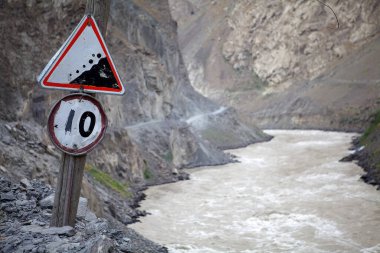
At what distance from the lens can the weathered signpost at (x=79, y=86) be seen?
4.13 meters

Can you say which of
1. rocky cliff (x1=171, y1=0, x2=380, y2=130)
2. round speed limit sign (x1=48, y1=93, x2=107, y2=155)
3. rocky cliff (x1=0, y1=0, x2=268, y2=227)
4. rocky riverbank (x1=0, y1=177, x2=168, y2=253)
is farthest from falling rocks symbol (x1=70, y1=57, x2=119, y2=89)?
rocky cliff (x1=171, y1=0, x2=380, y2=130)

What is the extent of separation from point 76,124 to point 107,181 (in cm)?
2448

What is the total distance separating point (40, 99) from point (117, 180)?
938cm

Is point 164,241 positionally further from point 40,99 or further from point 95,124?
point 95,124

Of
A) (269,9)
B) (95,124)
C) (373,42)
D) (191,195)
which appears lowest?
(191,195)

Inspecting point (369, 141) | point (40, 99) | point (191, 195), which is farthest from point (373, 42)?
point (40, 99)

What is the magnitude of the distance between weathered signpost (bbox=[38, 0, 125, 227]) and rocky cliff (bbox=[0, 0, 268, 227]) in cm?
866

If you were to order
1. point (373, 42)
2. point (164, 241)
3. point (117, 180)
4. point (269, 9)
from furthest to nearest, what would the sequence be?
point (269, 9)
point (373, 42)
point (117, 180)
point (164, 241)

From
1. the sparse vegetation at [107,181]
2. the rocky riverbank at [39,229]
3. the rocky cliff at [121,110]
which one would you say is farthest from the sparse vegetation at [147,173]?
the rocky riverbank at [39,229]

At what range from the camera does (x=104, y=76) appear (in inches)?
168

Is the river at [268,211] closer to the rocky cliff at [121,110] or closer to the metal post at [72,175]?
the rocky cliff at [121,110]

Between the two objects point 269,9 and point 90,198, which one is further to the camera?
point 269,9

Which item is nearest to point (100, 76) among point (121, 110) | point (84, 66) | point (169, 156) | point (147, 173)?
point (84, 66)

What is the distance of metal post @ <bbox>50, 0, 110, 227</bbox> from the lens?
4344 mm
